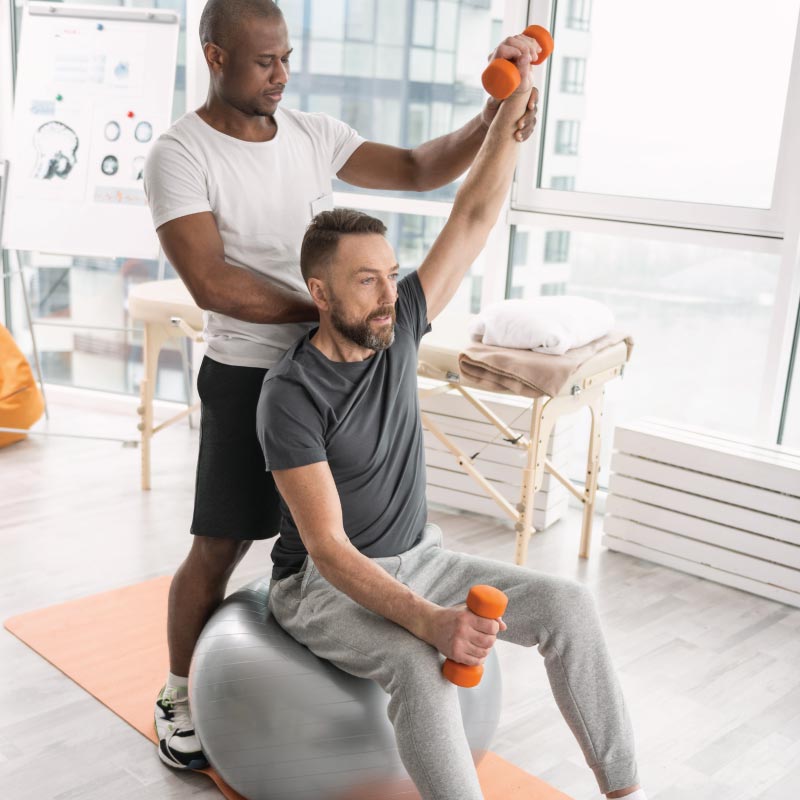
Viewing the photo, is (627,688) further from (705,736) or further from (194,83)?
(194,83)

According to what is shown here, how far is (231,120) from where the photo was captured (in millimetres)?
1800

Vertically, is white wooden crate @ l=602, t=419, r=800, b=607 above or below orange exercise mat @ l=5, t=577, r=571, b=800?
above

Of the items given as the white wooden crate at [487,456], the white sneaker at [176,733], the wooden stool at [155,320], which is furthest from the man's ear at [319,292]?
the white wooden crate at [487,456]

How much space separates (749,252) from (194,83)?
215 cm

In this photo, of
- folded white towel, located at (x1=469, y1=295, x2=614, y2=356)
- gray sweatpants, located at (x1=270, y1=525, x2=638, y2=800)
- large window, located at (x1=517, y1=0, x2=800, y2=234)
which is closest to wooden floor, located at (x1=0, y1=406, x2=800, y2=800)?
gray sweatpants, located at (x1=270, y1=525, x2=638, y2=800)

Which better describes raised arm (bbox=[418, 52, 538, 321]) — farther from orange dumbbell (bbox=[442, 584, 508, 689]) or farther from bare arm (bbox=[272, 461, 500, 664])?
orange dumbbell (bbox=[442, 584, 508, 689])

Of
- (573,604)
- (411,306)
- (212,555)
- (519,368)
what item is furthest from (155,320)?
(573,604)

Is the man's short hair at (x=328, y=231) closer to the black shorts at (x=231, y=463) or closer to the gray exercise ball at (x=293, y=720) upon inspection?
the black shorts at (x=231, y=463)

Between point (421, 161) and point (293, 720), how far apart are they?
3.52 feet

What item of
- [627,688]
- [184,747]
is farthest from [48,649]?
[627,688]

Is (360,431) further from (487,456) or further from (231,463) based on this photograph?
(487,456)

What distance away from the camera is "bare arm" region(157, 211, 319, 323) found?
1.74 metres

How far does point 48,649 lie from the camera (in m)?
2.39

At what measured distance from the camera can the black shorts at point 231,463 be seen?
1.88 metres
